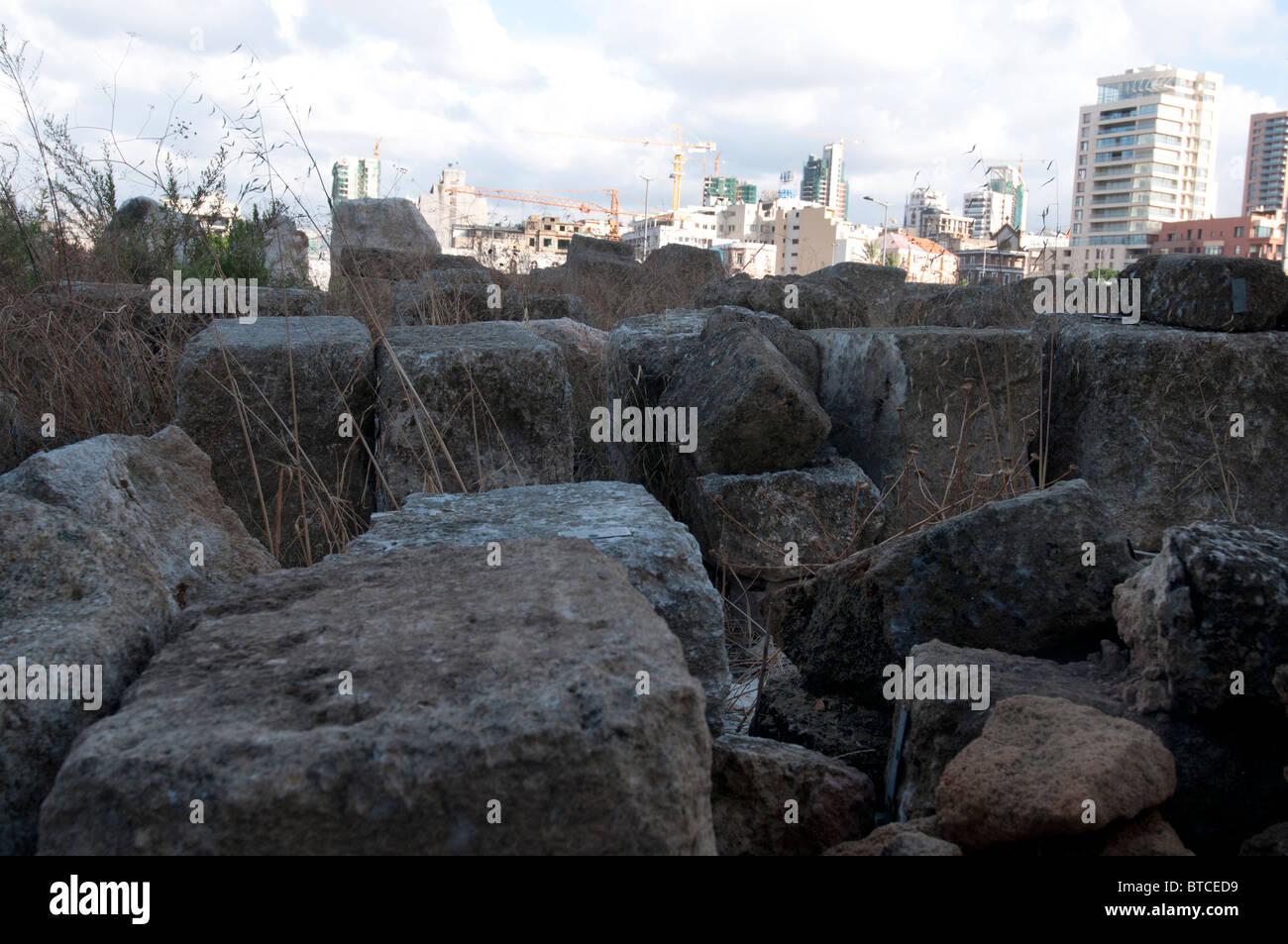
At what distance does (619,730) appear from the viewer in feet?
4.33

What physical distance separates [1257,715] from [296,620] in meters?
1.78

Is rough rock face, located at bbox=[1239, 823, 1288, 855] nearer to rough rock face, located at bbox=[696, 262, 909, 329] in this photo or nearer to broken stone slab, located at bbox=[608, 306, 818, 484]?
broken stone slab, located at bbox=[608, 306, 818, 484]

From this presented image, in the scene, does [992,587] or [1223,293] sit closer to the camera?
[992,587]

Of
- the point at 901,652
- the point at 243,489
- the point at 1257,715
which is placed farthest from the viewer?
the point at 243,489

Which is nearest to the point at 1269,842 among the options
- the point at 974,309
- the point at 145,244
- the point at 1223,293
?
the point at 1223,293

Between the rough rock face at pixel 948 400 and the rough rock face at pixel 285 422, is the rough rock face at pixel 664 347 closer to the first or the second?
the rough rock face at pixel 948 400

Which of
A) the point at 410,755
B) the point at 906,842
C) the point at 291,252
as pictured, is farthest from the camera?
the point at 291,252

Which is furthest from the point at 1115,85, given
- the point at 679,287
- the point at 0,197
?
the point at 0,197

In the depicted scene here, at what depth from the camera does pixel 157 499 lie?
232cm

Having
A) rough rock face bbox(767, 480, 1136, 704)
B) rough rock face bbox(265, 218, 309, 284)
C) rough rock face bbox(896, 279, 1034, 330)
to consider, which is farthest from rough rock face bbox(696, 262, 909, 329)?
rough rock face bbox(767, 480, 1136, 704)

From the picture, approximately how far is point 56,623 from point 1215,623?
2086mm

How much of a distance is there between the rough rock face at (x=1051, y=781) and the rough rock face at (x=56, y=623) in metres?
1.40

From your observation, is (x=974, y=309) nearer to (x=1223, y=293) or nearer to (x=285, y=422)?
(x=1223, y=293)
